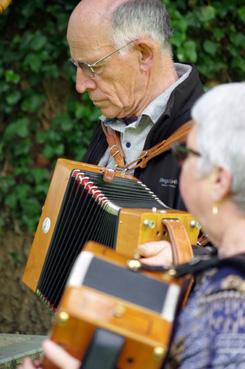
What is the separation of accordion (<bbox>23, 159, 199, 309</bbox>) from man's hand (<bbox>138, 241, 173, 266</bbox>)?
3 centimetres

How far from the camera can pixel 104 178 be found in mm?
2561

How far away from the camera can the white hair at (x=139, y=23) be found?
279cm

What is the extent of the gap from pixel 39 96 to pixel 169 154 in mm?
2427

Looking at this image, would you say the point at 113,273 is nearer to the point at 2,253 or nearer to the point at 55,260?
the point at 55,260

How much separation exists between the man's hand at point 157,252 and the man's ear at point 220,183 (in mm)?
500

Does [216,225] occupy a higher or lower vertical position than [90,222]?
higher

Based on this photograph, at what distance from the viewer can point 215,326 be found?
1593 millimetres

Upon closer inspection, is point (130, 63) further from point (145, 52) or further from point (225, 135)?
point (225, 135)

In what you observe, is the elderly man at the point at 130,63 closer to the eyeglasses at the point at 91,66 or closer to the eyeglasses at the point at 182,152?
the eyeglasses at the point at 91,66

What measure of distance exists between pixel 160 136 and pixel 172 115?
0.08 m

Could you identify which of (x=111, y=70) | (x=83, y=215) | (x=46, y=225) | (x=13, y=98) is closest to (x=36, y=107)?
(x=13, y=98)

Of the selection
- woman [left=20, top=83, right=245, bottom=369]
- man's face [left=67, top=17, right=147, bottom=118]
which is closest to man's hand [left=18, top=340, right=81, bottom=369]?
woman [left=20, top=83, right=245, bottom=369]

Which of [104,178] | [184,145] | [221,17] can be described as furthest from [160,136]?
[221,17]

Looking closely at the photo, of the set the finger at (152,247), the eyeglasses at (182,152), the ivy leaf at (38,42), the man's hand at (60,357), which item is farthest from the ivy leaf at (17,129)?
the man's hand at (60,357)
